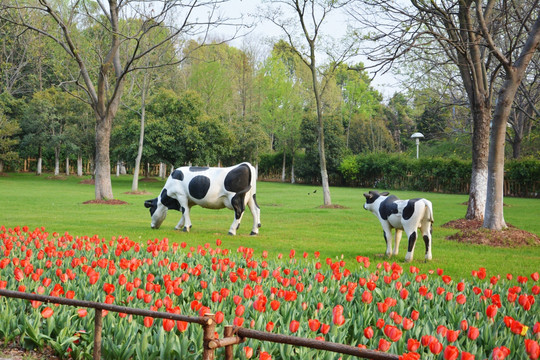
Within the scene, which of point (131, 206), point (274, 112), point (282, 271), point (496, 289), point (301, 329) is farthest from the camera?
point (274, 112)

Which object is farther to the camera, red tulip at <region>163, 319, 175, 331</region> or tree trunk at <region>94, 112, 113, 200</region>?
tree trunk at <region>94, 112, 113, 200</region>

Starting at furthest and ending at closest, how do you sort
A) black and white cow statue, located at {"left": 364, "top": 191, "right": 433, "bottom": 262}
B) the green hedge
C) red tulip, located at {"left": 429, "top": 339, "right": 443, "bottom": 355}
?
1. the green hedge
2. black and white cow statue, located at {"left": 364, "top": 191, "right": 433, "bottom": 262}
3. red tulip, located at {"left": 429, "top": 339, "right": 443, "bottom": 355}

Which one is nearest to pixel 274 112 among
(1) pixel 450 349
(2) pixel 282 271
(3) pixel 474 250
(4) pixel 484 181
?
(4) pixel 484 181

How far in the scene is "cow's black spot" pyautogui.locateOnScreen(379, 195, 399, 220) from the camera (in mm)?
10289

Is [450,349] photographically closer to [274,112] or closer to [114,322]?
[114,322]

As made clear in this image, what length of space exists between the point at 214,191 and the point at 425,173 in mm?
34125

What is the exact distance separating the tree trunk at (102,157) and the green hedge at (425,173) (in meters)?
26.4

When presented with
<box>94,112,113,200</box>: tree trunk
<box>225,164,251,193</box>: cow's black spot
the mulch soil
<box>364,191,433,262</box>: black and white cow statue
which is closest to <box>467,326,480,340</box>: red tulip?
<box>364,191,433,262</box>: black and white cow statue

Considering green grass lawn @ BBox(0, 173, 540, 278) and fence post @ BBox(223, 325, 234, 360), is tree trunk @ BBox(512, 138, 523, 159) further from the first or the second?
fence post @ BBox(223, 325, 234, 360)

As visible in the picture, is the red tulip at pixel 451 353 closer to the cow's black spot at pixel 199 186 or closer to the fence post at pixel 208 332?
the fence post at pixel 208 332

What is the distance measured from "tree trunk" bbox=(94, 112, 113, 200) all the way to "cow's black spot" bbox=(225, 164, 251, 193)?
1383 centimetres

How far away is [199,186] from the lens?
1469 centimetres

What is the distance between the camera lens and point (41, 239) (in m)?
9.73

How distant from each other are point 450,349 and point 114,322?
120 inches
